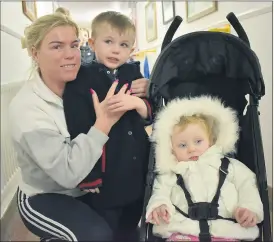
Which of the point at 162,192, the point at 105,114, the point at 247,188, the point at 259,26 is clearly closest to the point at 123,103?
the point at 105,114

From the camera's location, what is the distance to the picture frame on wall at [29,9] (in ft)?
3.56

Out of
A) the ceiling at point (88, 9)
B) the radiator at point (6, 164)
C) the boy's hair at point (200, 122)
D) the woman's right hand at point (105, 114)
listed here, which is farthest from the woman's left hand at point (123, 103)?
the radiator at point (6, 164)

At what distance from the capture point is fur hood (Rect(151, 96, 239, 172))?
1018mm

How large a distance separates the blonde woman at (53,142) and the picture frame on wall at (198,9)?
49cm

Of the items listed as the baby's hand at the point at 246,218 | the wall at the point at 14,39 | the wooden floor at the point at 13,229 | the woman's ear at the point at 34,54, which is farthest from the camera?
the wooden floor at the point at 13,229

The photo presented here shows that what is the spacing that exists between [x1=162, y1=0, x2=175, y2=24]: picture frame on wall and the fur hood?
0.35 meters

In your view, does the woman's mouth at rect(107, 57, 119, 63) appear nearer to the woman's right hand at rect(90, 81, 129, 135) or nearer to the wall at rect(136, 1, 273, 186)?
the woman's right hand at rect(90, 81, 129, 135)

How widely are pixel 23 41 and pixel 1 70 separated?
46cm

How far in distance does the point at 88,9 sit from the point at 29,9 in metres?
0.21

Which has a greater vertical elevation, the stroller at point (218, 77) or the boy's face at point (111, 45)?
the boy's face at point (111, 45)

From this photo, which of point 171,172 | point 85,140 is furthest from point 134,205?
point 85,140

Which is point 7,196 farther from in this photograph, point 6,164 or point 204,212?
point 204,212

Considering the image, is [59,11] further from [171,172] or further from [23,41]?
[171,172]

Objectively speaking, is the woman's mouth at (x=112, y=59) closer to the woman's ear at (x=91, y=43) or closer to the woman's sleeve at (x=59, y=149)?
the woman's ear at (x=91, y=43)
